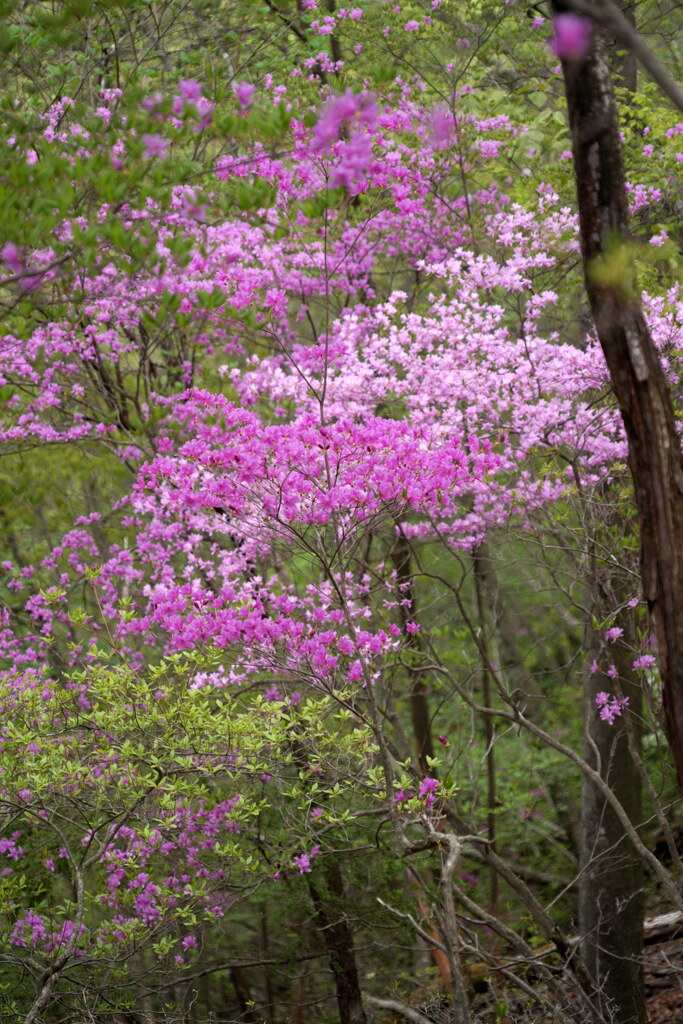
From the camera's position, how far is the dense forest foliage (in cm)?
467

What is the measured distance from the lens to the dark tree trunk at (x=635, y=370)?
3.10 m

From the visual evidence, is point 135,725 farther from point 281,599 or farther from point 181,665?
point 281,599

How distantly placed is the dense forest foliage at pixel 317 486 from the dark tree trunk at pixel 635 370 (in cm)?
1

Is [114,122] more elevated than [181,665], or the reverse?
[114,122]

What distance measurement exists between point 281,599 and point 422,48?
234 inches

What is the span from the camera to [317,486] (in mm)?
5344

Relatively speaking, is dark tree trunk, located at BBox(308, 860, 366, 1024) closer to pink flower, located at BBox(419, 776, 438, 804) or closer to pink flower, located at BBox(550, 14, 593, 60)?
pink flower, located at BBox(419, 776, 438, 804)

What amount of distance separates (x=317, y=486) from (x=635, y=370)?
247 centimetres

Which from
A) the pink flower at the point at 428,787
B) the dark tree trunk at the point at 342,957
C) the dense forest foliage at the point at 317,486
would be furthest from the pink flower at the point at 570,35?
the dark tree trunk at the point at 342,957

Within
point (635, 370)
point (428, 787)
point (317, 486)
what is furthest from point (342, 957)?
point (635, 370)

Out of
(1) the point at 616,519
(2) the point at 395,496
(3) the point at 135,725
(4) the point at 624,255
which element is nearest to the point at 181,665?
(3) the point at 135,725

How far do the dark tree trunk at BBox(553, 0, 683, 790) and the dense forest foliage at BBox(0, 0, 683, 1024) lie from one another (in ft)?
0.03

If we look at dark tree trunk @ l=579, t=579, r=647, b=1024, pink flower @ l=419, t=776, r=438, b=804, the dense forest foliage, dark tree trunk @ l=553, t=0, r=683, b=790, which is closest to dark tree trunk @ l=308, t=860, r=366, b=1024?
the dense forest foliage

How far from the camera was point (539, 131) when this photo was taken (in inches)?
431
